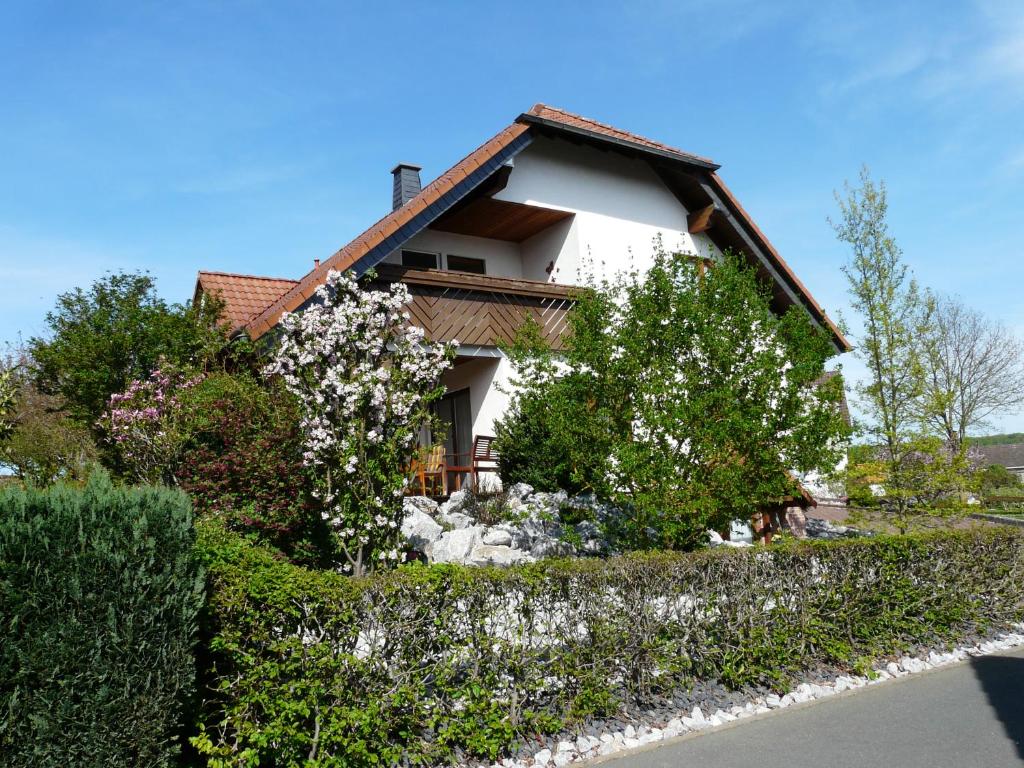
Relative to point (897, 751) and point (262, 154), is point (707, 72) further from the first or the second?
point (897, 751)

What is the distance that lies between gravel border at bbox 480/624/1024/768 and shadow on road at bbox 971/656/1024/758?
13.7 inches

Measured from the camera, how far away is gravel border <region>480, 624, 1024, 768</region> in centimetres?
545

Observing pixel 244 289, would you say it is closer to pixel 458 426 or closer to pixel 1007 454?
pixel 458 426

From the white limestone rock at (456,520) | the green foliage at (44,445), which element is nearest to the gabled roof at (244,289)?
the green foliage at (44,445)

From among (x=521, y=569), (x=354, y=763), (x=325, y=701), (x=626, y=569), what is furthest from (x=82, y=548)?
(x=626, y=569)

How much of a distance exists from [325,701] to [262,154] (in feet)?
24.7

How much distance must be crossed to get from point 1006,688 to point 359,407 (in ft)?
22.3

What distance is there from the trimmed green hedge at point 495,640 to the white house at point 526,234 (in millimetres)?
6838

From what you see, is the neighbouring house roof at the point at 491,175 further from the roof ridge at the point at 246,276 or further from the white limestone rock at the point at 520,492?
the white limestone rock at the point at 520,492

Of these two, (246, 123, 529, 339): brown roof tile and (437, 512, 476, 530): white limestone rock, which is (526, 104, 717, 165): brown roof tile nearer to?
(246, 123, 529, 339): brown roof tile

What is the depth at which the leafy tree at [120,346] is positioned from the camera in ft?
38.8

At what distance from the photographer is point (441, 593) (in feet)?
17.5

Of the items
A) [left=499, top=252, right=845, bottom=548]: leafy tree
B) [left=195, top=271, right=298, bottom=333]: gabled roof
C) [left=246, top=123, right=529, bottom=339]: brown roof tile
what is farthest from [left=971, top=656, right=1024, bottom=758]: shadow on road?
[left=195, top=271, right=298, bottom=333]: gabled roof

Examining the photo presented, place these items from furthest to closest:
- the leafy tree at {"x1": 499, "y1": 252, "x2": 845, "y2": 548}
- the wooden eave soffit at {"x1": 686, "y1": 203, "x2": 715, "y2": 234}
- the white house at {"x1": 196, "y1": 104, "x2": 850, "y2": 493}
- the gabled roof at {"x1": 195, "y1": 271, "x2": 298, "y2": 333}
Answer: the wooden eave soffit at {"x1": 686, "y1": 203, "x2": 715, "y2": 234}, the gabled roof at {"x1": 195, "y1": 271, "x2": 298, "y2": 333}, the white house at {"x1": 196, "y1": 104, "x2": 850, "y2": 493}, the leafy tree at {"x1": 499, "y1": 252, "x2": 845, "y2": 548}
